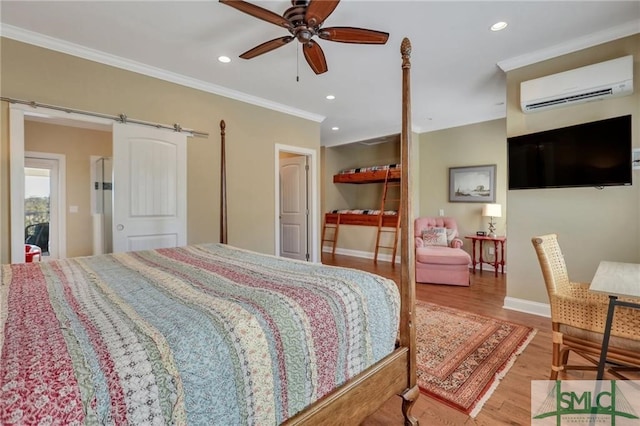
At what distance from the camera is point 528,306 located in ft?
10.2

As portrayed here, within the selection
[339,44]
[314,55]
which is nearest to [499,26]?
[339,44]

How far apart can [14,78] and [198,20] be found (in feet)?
5.40

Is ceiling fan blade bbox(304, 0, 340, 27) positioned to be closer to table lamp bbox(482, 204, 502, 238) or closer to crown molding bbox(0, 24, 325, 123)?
crown molding bbox(0, 24, 325, 123)

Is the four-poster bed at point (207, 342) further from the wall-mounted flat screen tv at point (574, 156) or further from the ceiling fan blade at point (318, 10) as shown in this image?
the wall-mounted flat screen tv at point (574, 156)

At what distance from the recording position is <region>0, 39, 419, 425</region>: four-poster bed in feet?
2.24

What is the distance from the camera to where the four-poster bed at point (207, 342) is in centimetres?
68

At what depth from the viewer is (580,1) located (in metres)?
2.16

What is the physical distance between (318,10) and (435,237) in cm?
399

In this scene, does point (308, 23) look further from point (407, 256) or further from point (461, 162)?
point (461, 162)

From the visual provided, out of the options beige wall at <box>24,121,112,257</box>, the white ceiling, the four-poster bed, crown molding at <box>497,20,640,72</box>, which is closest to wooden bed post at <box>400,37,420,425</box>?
the four-poster bed

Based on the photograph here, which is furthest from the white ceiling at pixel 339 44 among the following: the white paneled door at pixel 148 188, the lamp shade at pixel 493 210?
the lamp shade at pixel 493 210

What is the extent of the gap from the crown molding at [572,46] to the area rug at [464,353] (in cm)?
259

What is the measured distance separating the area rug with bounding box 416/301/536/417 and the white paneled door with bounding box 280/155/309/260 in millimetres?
2474

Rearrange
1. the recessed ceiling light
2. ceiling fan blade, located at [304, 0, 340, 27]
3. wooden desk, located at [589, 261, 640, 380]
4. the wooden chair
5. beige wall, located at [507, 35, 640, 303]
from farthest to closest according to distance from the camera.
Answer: beige wall, located at [507, 35, 640, 303], the recessed ceiling light, ceiling fan blade, located at [304, 0, 340, 27], the wooden chair, wooden desk, located at [589, 261, 640, 380]
